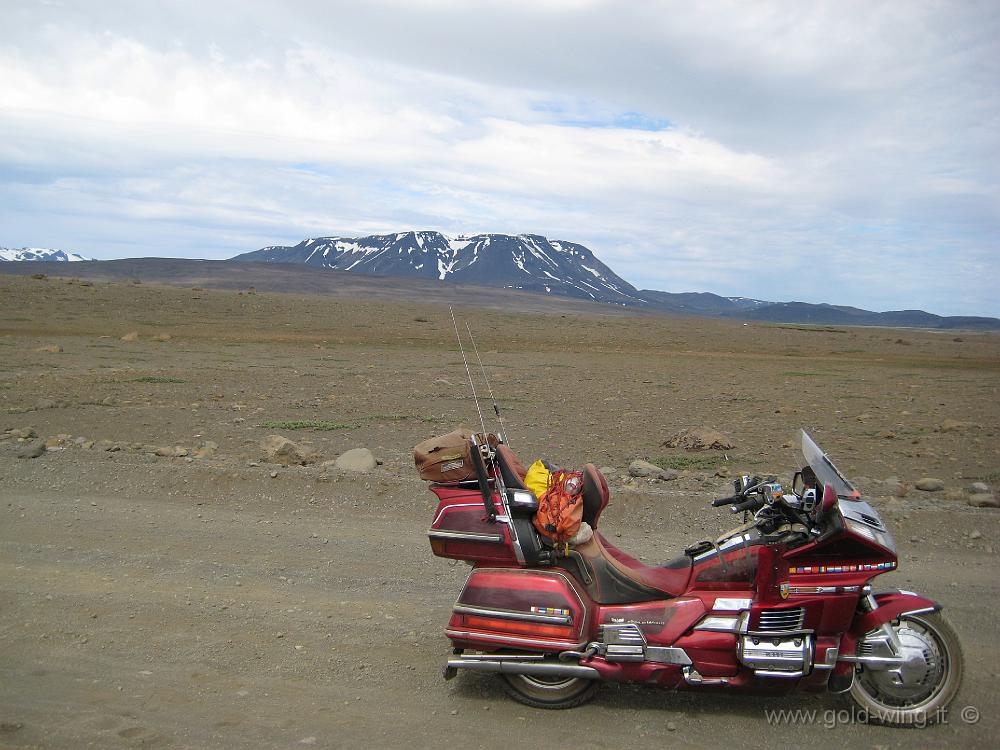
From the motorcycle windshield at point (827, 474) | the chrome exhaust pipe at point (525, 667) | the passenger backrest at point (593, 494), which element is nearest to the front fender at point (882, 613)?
the motorcycle windshield at point (827, 474)

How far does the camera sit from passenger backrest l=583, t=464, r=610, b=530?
4.86 m

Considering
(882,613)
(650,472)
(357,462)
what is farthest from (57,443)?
(882,613)

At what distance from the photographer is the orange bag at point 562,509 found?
483cm

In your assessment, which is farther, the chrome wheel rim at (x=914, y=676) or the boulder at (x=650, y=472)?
the boulder at (x=650, y=472)

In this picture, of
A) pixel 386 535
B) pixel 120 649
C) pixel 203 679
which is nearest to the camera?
pixel 203 679

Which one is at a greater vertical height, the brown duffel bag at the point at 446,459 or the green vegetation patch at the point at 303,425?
the brown duffel bag at the point at 446,459

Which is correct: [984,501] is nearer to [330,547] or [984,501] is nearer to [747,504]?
[747,504]

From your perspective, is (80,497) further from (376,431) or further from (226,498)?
(376,431)

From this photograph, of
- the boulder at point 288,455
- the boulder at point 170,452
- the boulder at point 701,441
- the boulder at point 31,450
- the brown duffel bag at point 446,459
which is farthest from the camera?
the boulder at point 701,441

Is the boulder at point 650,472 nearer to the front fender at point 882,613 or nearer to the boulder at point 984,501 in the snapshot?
the boulder at point 984,501

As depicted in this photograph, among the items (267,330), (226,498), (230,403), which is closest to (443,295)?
(267,330)

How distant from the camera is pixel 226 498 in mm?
9180

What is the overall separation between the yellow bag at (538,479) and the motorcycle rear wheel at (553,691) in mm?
1102

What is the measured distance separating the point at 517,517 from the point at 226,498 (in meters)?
5.27
